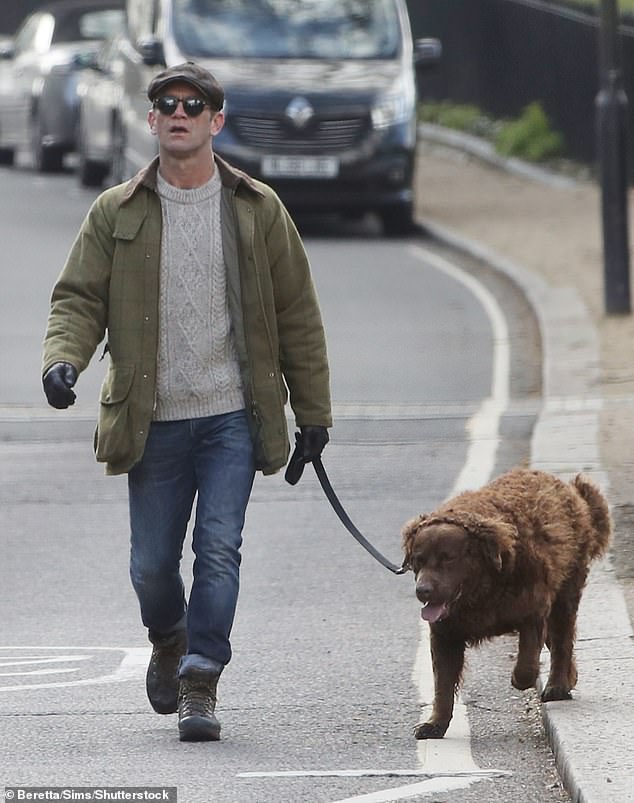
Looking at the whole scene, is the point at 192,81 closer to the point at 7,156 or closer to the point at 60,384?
the point at 60,384

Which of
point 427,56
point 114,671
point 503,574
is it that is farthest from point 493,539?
point 427,56

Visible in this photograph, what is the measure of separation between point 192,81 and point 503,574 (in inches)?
62.4

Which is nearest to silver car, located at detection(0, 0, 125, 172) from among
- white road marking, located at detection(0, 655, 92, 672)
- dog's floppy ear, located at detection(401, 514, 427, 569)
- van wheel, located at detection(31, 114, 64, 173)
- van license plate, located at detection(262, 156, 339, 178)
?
van wheel, located at detection(31, 114, 64, 173)

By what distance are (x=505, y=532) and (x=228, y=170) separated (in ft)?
4.19

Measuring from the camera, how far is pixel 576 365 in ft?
46.6

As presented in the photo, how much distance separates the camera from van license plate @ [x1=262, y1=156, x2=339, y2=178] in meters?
20.6

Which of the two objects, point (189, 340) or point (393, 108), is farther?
point (393, 108)

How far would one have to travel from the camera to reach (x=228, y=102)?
802 inches

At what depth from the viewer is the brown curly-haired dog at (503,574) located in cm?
618

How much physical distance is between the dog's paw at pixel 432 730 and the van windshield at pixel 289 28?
1512cm

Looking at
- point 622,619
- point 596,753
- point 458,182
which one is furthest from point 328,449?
point 458,182

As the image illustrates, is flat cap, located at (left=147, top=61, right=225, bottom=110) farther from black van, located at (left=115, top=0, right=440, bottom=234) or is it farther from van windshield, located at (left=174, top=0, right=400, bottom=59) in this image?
van windshield, located at (left=174, top=0, right=400, bottom=59)

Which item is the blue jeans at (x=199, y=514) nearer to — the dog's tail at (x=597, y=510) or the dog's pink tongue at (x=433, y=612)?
the dog's pink tongue at (x=433, y=612)

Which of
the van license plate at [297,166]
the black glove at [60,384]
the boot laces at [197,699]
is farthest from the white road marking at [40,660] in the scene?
the van license plate at [297,166]
